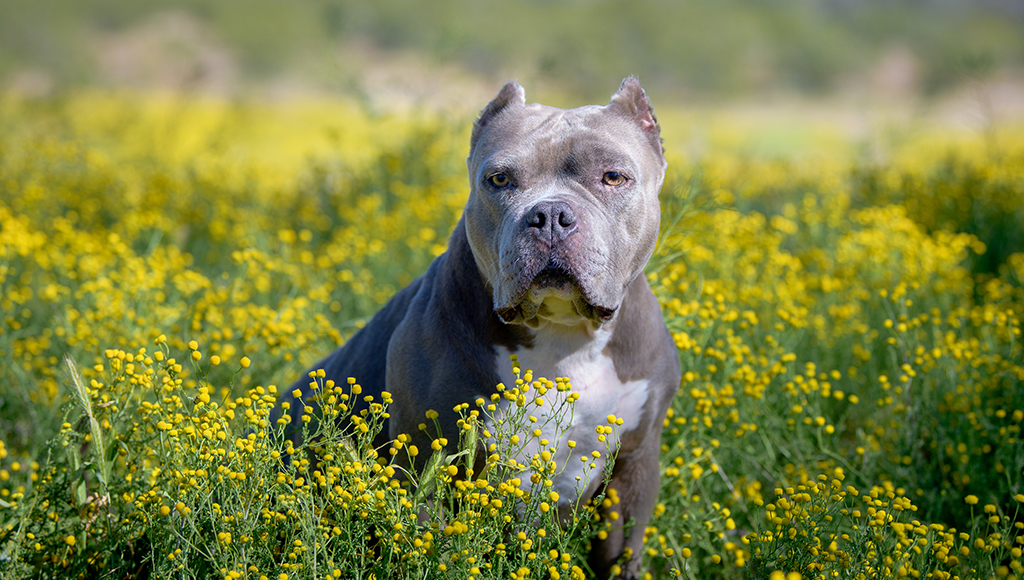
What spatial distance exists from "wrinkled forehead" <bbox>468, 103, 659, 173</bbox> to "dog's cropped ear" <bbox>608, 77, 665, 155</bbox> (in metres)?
0.04

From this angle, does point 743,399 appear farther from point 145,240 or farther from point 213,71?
point 213,71

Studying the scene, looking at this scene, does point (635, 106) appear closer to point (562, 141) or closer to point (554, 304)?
point (562, 141)

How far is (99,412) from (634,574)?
74.5 inches

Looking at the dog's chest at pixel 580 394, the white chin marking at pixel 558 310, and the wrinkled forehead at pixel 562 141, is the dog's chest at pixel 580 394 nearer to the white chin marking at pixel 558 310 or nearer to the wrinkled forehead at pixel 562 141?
the white chin marking at pixel 558 310

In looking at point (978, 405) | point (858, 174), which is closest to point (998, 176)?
point (858, 174)

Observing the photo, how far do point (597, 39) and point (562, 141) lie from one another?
34546mm

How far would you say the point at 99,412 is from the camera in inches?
96.3

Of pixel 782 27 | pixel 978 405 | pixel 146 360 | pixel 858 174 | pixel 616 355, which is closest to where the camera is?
pixel 146 360

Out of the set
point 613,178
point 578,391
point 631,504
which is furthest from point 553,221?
point 631,504

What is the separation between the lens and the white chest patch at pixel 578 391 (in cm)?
249

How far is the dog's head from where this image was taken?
2293 mm

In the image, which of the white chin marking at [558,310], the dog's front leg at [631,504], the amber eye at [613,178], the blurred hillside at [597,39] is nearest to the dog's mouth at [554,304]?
the white chin marking at [558,310]

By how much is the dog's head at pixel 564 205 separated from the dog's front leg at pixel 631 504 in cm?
54

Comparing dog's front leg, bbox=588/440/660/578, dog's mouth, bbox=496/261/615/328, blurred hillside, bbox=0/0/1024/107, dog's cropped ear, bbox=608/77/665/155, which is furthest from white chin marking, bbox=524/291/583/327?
blurred hillside, bbox=0/0/1024/107
